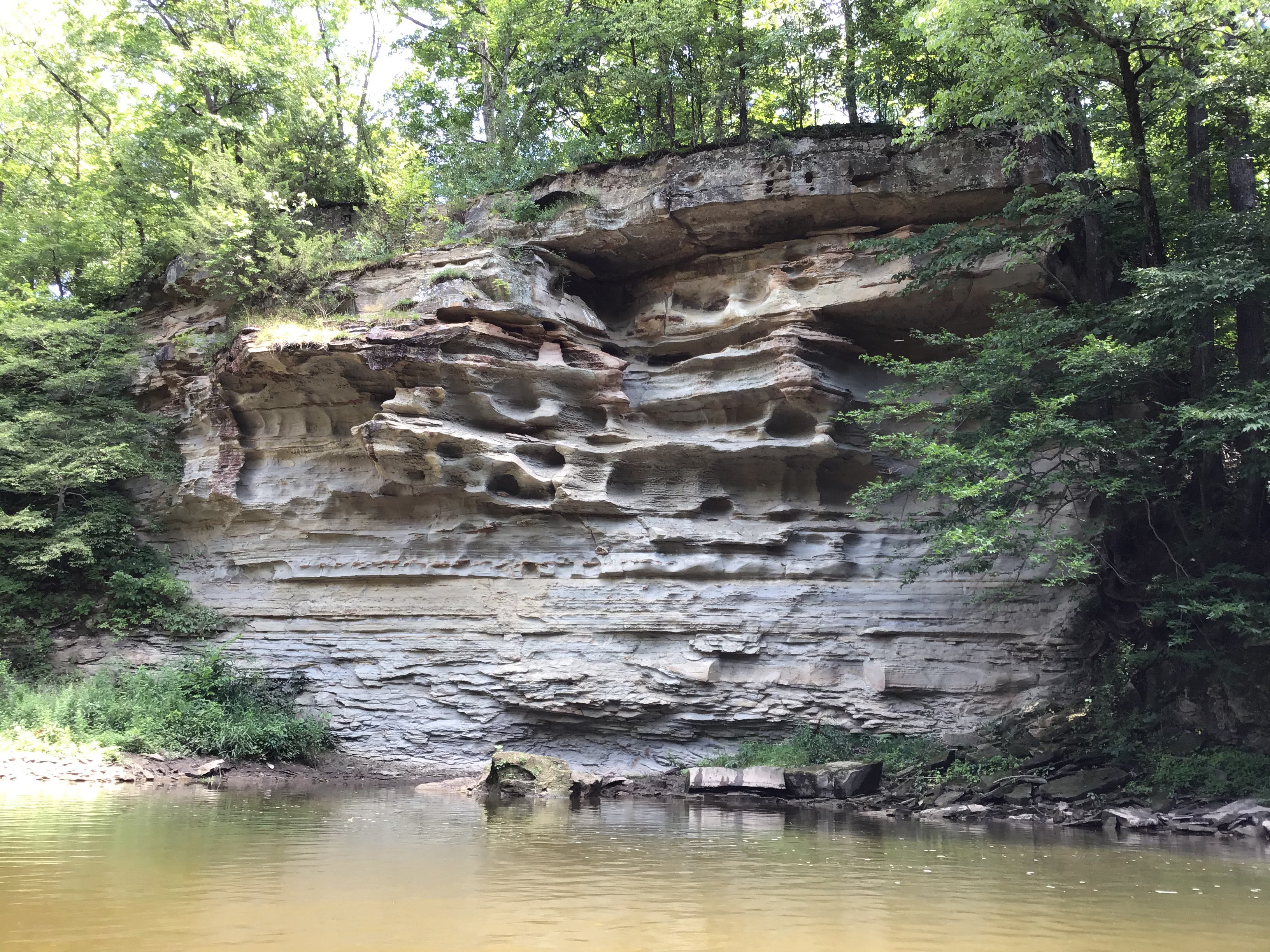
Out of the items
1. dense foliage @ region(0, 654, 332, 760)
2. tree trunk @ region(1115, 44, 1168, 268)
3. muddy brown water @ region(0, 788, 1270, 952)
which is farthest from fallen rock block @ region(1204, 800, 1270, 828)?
dense foliage @ region(0, 654, 332, 760)

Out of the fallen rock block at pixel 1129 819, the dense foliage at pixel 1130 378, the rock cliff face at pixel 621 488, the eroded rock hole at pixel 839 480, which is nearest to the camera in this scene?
the fallen rock block at pixel 1129 819

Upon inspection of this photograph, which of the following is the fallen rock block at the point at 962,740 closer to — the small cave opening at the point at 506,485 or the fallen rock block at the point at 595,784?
the fallen rock block at the point at 595,784

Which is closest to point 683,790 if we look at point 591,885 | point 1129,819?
point 1129,819

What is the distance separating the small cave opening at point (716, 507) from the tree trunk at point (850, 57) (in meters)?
8.53

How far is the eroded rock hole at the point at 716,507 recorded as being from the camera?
15445mm

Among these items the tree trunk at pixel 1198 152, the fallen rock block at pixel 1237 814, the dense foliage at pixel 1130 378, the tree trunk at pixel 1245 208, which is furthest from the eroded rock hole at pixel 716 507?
the tree trunk at pixel 1198 152

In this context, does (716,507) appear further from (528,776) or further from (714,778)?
(528,776)

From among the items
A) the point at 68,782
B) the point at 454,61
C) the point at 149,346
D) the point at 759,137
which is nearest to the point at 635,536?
the point at 759,137

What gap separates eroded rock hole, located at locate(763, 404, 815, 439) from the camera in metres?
15.1

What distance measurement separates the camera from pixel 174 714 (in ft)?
45.0

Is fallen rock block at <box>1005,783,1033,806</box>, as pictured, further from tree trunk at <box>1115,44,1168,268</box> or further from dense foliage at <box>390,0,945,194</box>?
dense foliage at <box>390,0,945,194</box>

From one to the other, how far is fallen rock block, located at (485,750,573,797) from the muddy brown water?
2.59 m

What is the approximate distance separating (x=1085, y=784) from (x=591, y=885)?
26.2 feet

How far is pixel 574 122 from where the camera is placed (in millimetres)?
22297
